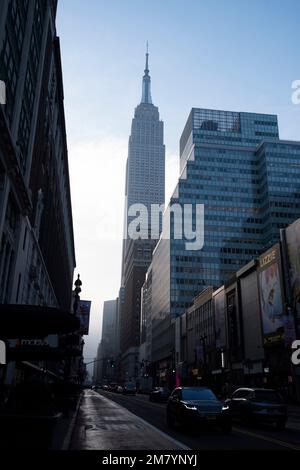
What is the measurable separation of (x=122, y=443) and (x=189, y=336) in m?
85.8

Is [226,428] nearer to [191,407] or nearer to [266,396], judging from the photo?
[191,407]

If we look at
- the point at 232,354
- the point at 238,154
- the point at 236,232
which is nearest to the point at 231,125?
the point at 238,154

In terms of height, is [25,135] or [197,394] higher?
[25,135]

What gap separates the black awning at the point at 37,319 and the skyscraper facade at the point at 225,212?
354ft

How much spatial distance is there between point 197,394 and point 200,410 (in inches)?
74.5

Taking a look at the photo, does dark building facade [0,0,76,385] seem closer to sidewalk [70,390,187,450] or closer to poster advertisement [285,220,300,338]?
sidewalk [70,390,187,450]

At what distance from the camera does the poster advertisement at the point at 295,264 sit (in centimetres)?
4725

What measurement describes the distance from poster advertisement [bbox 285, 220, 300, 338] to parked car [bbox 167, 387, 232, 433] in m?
33.4

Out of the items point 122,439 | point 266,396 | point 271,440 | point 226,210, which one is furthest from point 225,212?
point 122,439

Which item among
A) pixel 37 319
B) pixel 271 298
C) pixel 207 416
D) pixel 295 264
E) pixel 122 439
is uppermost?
pixel 295 264

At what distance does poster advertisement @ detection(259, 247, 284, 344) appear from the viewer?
50681 mm

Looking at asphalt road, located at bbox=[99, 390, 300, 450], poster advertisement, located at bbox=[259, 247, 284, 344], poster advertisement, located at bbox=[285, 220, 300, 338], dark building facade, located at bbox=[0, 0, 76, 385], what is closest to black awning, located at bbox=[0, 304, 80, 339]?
asphalt road, located at bbox=[99, 390, 300, 450]

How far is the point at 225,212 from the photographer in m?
128

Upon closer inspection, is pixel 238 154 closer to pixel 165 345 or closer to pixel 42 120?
pixel 165 345
